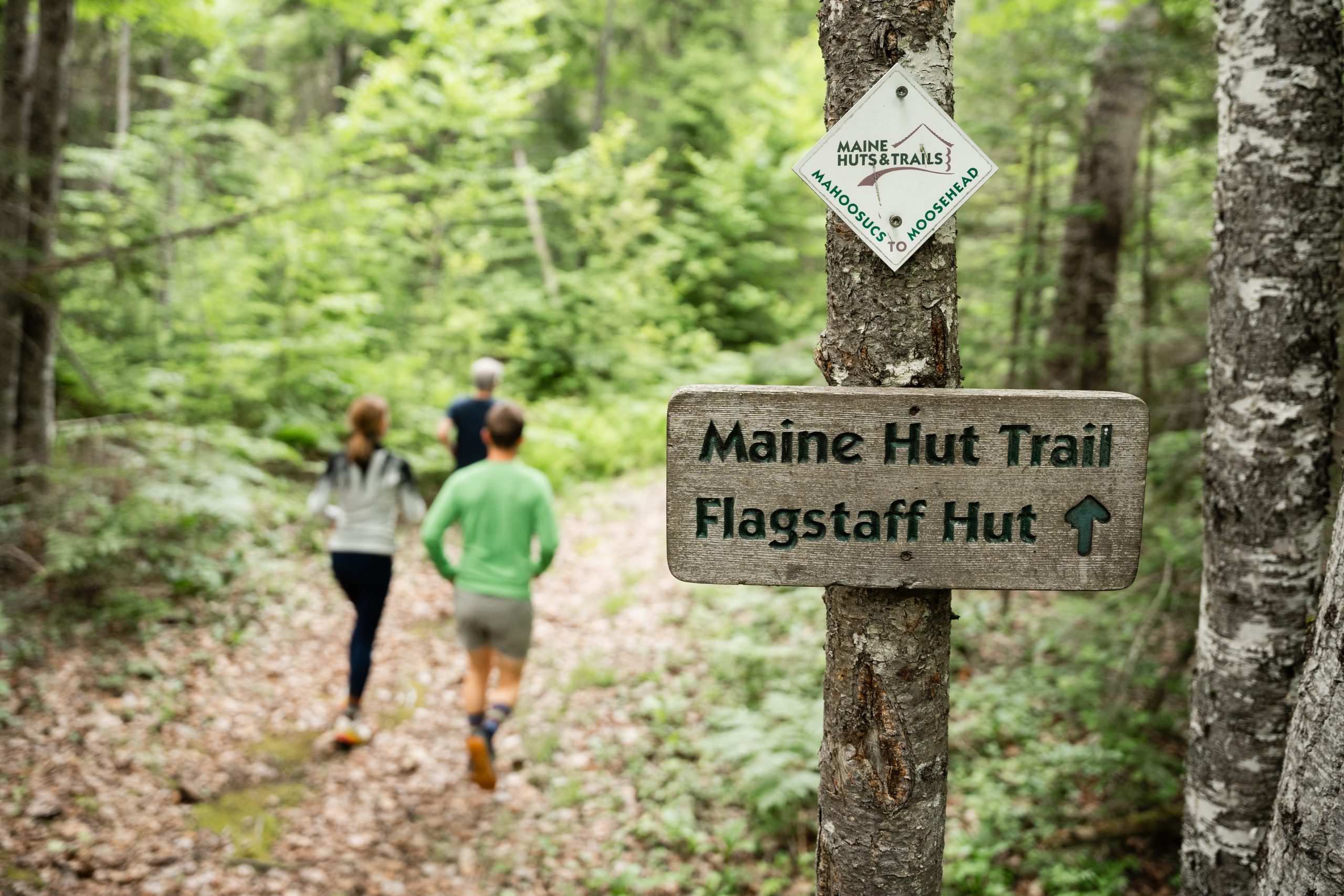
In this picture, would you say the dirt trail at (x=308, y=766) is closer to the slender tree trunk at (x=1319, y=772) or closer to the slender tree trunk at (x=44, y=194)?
the slender tree trunk at (x=44, y=194)

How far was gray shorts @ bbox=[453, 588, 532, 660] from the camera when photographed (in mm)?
4422

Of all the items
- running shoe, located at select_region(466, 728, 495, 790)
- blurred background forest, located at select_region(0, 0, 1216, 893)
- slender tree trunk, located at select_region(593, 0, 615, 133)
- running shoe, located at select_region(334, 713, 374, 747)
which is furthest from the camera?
slender tree trunk, located at select_region(593, 0, 615, 133)

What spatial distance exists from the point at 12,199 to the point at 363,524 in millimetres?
3671

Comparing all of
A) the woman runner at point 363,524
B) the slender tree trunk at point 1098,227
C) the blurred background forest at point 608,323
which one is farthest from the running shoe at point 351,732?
the slender tree trunk at point 1098,227

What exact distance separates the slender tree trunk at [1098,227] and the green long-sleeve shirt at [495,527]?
13.3 feet

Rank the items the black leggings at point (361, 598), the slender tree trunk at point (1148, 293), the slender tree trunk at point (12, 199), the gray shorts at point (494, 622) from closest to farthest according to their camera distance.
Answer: the gray shorts at point (494, 622), the black leggings at point (361, 598), the slender tree trunk at point (1148, 293), the slender tree trunk at point (12, 199)

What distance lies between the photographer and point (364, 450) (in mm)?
4879

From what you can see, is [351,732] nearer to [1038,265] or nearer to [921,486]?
[921,486]

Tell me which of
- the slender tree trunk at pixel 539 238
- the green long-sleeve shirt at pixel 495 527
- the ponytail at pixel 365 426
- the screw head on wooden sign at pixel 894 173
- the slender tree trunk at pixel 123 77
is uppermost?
the slender tree trunk at pixel 123 77

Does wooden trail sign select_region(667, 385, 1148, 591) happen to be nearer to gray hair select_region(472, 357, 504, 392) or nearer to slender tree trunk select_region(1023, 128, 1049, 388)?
slender tree trunk select_region(1023, 128, 1049, 388)

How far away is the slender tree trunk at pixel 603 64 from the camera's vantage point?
1357 cm

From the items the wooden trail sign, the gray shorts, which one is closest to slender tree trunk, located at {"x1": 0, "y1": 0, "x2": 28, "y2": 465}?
the gray shorts

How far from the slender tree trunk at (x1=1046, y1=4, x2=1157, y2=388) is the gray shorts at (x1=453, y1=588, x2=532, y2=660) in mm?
4310

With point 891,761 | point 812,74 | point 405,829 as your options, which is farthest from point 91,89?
point 891,761
